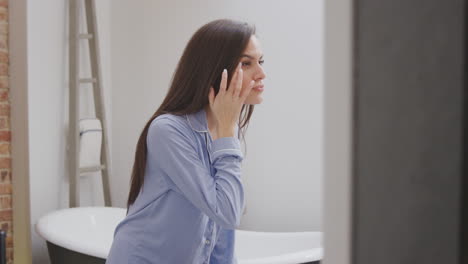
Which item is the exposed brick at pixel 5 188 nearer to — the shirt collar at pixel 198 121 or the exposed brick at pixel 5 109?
the exposed brick at pixel 5 109

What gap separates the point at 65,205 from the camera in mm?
3875

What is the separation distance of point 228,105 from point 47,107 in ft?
8.24

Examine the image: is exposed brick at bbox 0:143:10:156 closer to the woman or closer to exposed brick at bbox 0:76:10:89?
exposed brick at bbox 0:76:10:89

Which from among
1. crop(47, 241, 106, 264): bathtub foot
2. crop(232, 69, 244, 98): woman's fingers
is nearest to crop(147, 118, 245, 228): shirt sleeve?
crop(232, 69, 244, 98): woman's fingers

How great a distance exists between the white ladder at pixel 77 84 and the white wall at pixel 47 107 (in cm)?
7

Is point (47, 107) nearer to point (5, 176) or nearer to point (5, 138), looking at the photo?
point (5, 138)

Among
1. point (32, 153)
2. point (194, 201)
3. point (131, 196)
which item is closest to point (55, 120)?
point (32, 153)

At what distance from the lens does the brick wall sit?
3.36 m

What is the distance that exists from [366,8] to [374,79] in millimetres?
36

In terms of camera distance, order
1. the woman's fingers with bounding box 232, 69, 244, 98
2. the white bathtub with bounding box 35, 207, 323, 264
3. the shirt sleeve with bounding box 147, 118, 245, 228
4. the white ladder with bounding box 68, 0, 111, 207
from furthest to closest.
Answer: the white ladder with bounding box 68, 0, 111, 207
the white bathtub with bounding box 35, 207, 323, 264
the woman's fingers with bounding box 232, 69, 244, 98
the shirt sleeve with bounding box 147, 118, 245, 228

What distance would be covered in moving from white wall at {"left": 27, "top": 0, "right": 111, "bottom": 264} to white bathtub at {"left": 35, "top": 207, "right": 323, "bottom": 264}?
0.95 ft

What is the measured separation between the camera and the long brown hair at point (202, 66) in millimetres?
1488

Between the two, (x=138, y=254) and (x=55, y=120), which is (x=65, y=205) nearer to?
(x=55, y=120)

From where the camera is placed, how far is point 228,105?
1.48m
